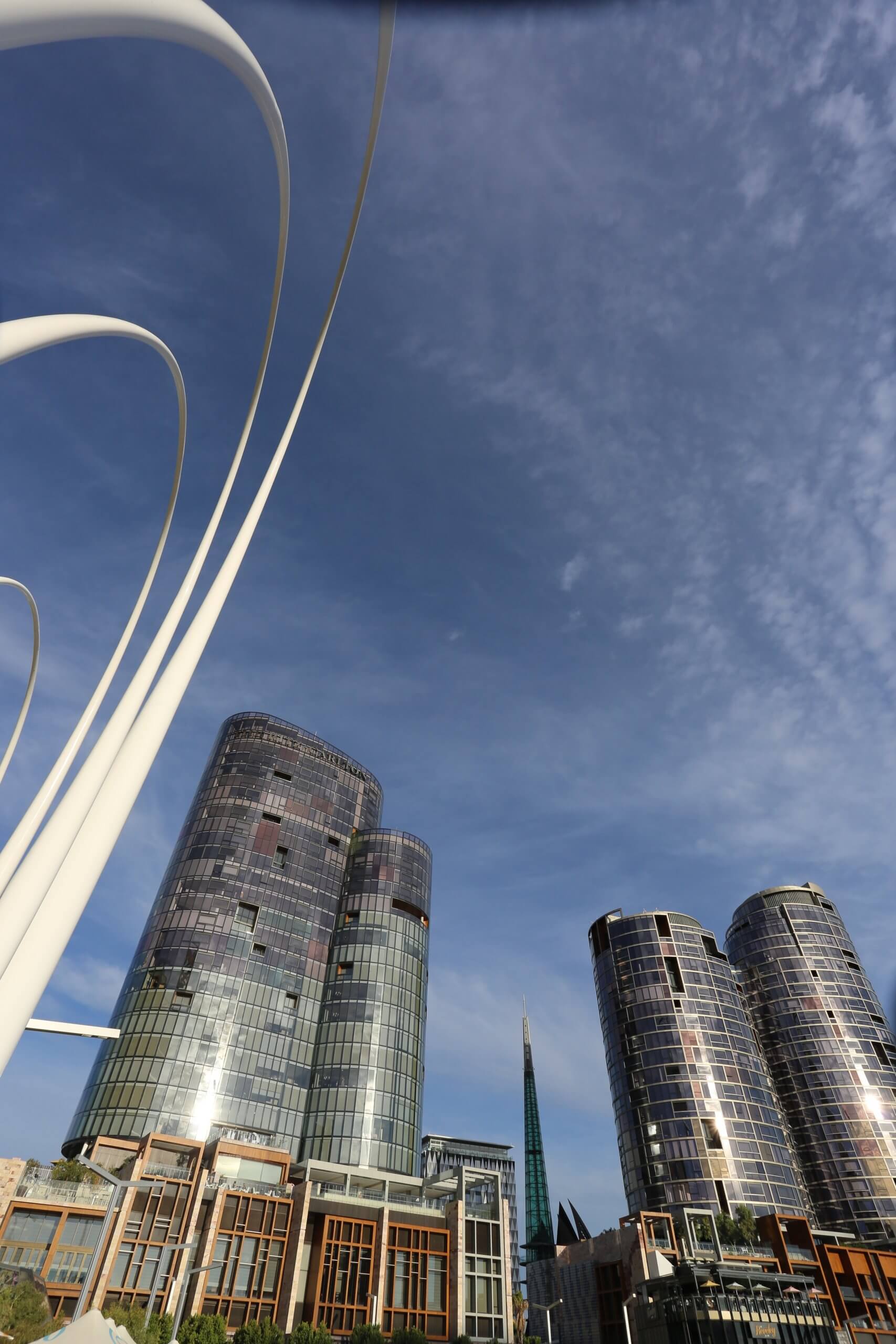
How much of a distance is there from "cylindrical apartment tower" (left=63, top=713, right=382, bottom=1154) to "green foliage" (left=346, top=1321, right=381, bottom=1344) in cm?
3448

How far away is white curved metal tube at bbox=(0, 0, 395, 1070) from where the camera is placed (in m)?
7.06

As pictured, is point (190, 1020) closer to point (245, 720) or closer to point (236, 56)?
point (245, 720)

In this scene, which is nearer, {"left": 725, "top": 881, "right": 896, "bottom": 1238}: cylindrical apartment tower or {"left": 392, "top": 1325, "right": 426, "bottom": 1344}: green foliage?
{"left": 392, "top": 1325, "right": 426, "bottom": 1344}: green foliage

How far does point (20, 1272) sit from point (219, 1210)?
19919 mm

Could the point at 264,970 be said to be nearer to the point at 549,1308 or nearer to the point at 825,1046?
the point at 549,1308

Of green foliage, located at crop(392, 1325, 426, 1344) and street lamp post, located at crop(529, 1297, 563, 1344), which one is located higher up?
street lamp post, located at crop(529, 1297, 563, 1344)

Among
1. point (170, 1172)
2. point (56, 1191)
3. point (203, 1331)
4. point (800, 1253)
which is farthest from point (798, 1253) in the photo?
point (56, 1191)

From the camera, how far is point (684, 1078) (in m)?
112

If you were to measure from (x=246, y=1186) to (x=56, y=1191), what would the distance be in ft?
68.2

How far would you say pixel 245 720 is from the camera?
5157 inches

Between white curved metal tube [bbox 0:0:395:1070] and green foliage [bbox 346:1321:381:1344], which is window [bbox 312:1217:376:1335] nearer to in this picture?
green foliage [bbox 346:1321:381:1344]

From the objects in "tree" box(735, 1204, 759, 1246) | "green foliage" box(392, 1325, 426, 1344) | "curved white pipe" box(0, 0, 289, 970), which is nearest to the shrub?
"green foliage" box(392, 1325, 426, 1344)

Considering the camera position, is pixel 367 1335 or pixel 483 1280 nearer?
pixel 367 1335

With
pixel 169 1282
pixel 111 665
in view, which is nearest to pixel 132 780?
pixel 111 665
